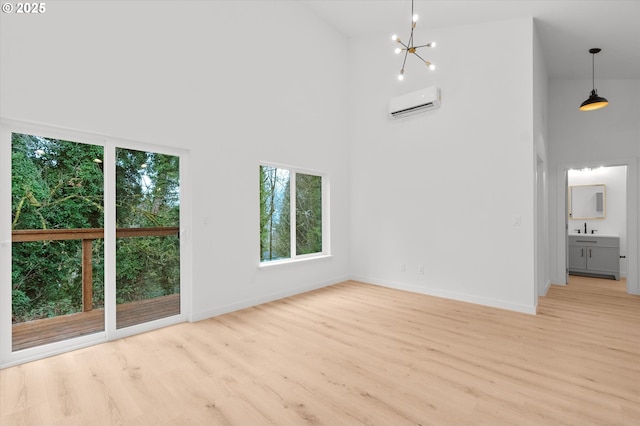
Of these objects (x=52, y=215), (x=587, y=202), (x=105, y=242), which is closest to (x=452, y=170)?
(x=587, y=202)

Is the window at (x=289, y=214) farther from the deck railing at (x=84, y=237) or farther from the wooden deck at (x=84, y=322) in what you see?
the deck railing at (x=84, y=237)

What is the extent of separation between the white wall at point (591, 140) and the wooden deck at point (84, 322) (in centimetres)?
593

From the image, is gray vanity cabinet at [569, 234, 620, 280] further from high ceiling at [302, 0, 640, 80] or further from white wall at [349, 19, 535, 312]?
white wall at [349, 19, 535, 312]

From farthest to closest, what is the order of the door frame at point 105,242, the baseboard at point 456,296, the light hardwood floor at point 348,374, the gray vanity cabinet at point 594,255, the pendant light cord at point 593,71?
1. the gray vanity cabinet at point 594,255
2. the pendant light cord at point 593,71
3. the baseboard at point 456,296
4. the door frame at point 105,242
5. the light hardwood floor at point 348,374

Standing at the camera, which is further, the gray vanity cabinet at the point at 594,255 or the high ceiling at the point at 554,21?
the gray vanity cabinet at the point at 594,255

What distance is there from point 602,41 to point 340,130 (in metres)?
3.66

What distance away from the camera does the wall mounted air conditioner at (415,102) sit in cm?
442

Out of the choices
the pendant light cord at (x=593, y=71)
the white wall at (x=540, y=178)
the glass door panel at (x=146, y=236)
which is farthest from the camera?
the pendant light cord at (x=593, y=71)

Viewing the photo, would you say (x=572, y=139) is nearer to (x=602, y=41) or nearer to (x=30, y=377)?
(x=602, y=41)

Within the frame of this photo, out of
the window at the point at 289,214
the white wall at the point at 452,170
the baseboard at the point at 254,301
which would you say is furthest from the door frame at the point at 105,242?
the white wall at the point at 452,170

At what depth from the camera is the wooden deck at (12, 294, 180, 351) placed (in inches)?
101

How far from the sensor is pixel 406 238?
16.0ft

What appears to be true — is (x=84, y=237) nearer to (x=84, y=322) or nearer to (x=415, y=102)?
(x=84, y=322)

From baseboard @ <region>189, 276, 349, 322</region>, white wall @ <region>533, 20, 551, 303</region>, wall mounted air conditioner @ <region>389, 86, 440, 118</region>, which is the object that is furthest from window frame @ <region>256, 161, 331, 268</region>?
white wall @ <region>533, 20, 551, 303</region>
